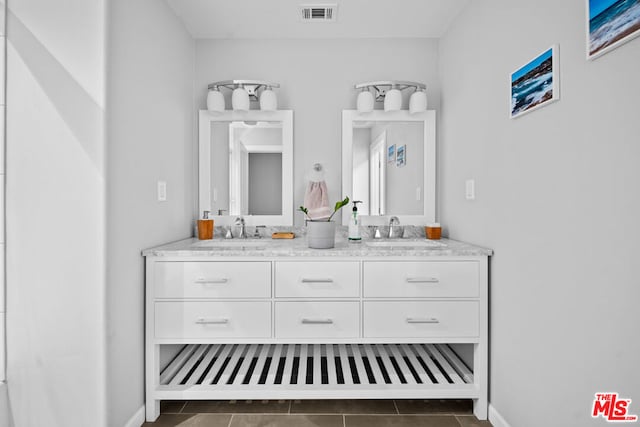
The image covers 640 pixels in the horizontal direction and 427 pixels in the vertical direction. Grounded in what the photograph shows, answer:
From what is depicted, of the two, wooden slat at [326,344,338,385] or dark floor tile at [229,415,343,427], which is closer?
dark floor tile at [229,415,343,427]

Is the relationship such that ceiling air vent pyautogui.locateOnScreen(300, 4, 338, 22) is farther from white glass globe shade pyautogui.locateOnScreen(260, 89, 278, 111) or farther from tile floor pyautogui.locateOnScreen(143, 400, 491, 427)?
tile floor pyautogui.locateOnScreen(143, 400, 491, 427)

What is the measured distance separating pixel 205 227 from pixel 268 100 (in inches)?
35.1

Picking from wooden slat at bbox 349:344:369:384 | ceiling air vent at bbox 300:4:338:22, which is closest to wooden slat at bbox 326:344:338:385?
wooden slat at bbox 349:344:369:384

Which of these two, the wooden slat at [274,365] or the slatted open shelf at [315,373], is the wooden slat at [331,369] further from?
the wooden slat at [274,365]

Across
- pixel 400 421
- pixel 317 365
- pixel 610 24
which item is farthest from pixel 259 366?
pixel 610 24

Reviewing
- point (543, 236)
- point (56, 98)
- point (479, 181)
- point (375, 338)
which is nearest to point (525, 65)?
point (479, 181)

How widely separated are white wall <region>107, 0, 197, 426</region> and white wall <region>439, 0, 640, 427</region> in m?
1.67

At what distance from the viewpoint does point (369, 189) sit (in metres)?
2.32

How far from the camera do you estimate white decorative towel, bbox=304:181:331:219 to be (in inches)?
90.2

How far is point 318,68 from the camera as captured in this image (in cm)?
233

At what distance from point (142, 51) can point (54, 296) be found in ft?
3.79

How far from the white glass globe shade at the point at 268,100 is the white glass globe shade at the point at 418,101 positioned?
883 mm

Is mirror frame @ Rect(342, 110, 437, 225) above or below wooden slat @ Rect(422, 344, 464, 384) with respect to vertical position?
above

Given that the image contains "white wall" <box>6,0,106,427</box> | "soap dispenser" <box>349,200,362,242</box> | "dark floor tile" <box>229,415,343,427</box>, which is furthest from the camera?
"soap dispenser" <box>349,200,362,242</box>
